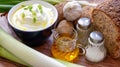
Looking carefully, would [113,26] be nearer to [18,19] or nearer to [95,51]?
[95,51]

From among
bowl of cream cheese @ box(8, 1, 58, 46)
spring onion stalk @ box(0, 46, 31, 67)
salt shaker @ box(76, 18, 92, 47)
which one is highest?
bowl of cream cheese @ box(8, 1, 58, 46)

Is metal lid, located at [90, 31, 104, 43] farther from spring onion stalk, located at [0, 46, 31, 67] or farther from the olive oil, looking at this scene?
spring onion stalk, located at [0, 46, 31, 67]

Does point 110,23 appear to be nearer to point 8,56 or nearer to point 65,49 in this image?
point 65,49

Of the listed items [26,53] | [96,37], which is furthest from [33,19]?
[96,37]

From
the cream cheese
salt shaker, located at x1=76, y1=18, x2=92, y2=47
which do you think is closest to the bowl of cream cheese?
the cream cheese

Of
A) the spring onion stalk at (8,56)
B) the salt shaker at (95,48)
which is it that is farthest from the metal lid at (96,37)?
the spring onion stalk at (8,56)

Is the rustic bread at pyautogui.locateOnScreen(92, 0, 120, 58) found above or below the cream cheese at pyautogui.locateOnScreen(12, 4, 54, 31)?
below

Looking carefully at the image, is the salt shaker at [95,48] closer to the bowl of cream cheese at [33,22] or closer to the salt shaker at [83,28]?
the salt shaker at [83,28]
